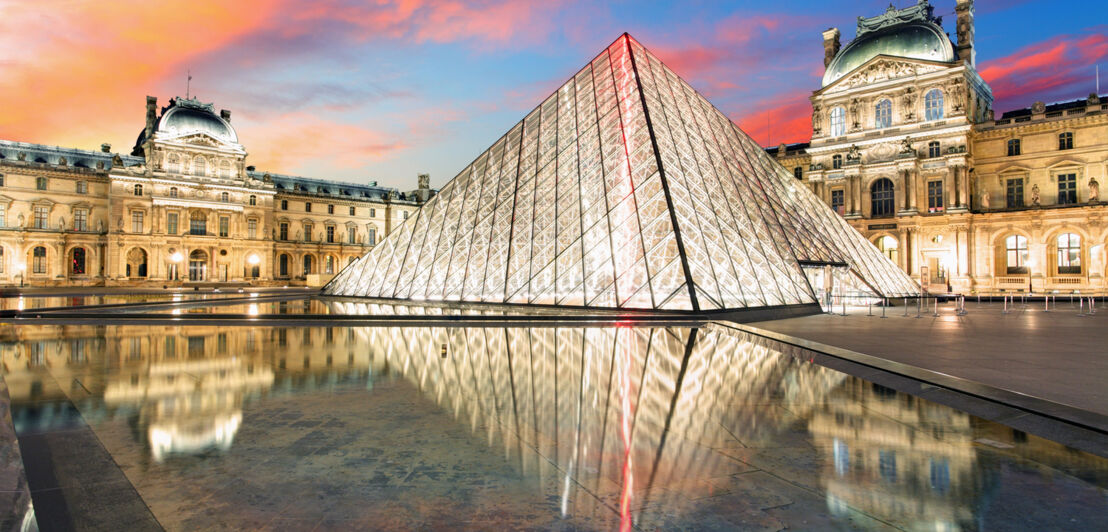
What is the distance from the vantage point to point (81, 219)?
46.2 metres

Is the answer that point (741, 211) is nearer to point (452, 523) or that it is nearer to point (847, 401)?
point (847, 401)

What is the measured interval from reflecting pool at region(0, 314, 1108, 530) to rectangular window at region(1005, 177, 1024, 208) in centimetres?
4097

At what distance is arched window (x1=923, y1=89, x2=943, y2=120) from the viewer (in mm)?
38312

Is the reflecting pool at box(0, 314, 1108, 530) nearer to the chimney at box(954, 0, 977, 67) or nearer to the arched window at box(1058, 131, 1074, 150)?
the arched window at box(1058, 131, 1074, 150)

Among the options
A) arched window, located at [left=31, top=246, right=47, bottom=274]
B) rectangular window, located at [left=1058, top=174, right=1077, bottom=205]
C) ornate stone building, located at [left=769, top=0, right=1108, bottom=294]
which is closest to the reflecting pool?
ornate stone building, located at [left=769, top=0, right=1108, bottom=294]

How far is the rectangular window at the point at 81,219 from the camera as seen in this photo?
46.0 m

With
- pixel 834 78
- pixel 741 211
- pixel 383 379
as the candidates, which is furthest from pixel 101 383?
pixel 834 78

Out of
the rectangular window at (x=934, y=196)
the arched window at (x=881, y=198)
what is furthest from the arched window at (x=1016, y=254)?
the arched window at (x=881, y=198)

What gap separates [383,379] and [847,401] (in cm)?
460

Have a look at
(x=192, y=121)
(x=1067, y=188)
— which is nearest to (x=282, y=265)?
(x=192, y=121)

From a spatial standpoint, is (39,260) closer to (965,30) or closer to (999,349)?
(999,349)

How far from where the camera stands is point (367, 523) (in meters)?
2.68

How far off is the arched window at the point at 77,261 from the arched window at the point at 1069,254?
69.3 meters

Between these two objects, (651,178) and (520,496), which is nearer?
(520,496)
